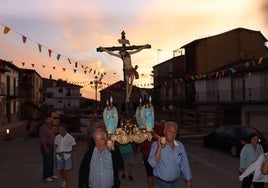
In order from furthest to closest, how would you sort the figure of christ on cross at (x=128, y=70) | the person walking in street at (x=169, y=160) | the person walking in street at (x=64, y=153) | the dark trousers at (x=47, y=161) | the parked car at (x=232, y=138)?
the parked car at (x=232, y=138)
the dark trousers at (x=47, y=161)
the person walking in street at (x=64, y=153)
the figure of christ on cross at (x=128, y=70)
the person walking in street at (x=169, y=160)

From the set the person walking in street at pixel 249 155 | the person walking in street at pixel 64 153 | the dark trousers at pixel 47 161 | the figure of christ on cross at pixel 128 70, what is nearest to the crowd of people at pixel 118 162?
the figure of christ on cross at pixel 128 70

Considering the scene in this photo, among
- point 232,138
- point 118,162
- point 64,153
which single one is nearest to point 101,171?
point 118,162

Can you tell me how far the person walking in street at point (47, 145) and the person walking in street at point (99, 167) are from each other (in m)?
5.52

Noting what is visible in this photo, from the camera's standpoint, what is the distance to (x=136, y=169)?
42.6ft

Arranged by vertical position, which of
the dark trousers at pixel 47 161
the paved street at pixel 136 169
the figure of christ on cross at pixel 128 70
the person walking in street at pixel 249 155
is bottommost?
the paved street at pixel 136 169

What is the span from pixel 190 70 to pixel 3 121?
23.3 metres

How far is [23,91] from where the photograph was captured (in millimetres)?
68812

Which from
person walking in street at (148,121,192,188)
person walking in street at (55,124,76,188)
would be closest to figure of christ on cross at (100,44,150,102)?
person walking in street at (148,121,192,188)

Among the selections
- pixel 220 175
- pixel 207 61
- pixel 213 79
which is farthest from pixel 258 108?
pixel 220 175

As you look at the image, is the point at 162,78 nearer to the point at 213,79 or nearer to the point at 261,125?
the point at 213,79

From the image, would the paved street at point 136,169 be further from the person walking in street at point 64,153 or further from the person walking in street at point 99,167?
the person walking in street at point 99,167

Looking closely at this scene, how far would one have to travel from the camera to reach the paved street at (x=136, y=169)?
34.6 ft

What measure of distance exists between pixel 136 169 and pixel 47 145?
11.9 feet

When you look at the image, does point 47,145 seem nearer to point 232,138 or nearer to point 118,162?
point 118,162
